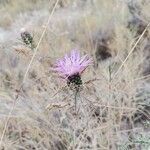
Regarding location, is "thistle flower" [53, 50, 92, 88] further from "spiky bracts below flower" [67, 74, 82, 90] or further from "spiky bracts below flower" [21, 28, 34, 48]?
"spiky bracts below flower" [21, 28, 34, 48]

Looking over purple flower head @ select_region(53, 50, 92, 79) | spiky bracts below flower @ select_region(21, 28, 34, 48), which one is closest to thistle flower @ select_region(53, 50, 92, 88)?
purple flower head @ select_region(53, 50, 92, 79)

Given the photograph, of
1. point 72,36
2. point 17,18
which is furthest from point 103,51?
point 17,18

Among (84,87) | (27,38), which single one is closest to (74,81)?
(84,87)

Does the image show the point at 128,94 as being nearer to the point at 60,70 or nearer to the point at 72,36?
the point at 60,70

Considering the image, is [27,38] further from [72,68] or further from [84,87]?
[84,87]

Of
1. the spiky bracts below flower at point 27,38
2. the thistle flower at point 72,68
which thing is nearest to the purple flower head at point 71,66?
the thistle flower at point 72,68
